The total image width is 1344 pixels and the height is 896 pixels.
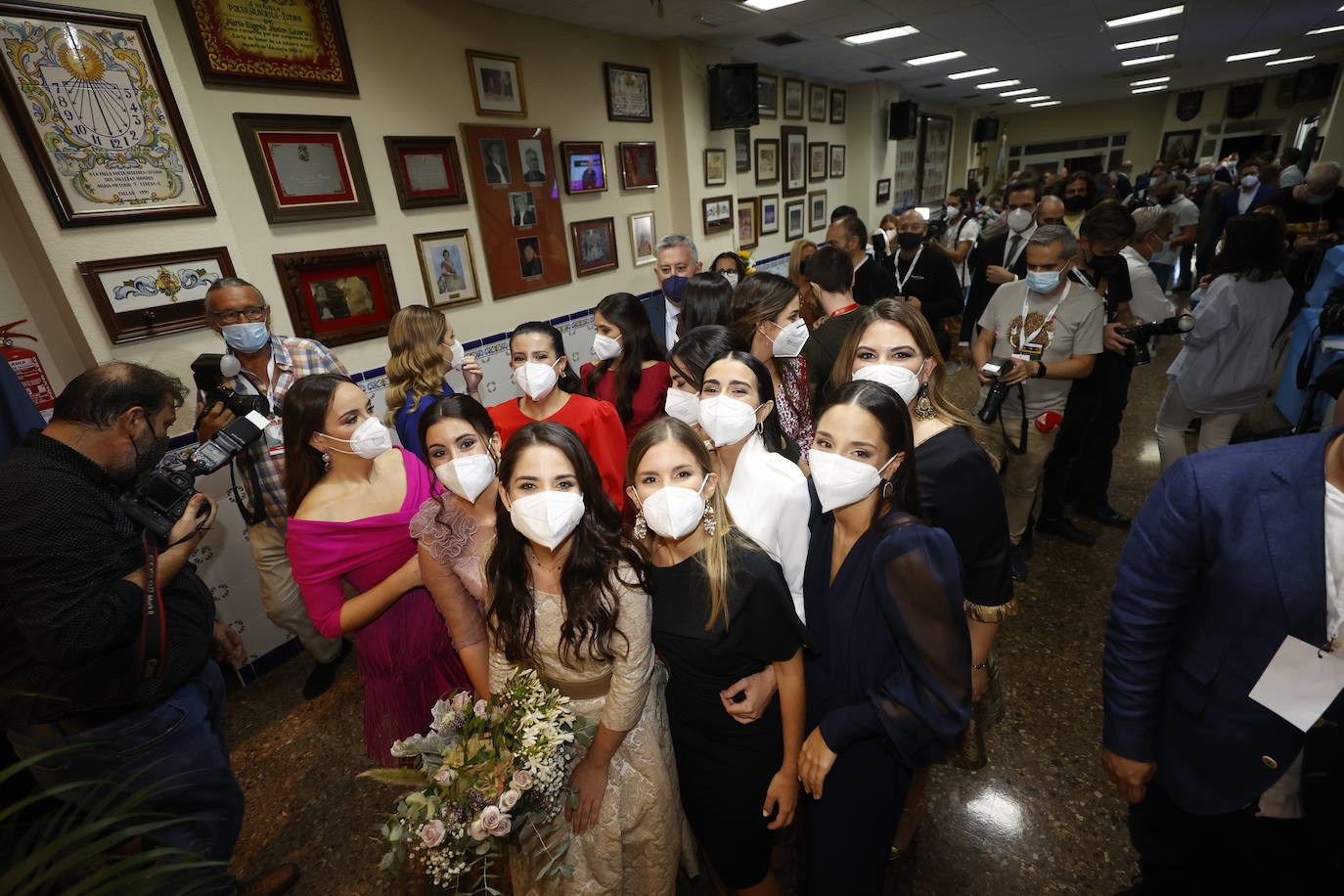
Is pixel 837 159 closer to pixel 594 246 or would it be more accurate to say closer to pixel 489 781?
pixel 594 246

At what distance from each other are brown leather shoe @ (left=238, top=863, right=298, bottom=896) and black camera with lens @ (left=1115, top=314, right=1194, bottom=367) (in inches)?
172

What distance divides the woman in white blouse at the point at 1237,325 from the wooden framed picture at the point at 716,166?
13.5ft

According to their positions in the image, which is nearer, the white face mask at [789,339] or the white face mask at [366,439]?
the white face mask at [366,439]

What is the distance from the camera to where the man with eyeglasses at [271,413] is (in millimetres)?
2498

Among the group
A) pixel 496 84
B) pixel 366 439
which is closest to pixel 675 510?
pixel 366 439

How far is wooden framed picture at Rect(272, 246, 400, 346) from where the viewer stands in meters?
2.99

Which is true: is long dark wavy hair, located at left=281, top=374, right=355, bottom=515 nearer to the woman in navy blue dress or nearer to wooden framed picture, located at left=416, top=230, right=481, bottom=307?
the woman in navy blue dress

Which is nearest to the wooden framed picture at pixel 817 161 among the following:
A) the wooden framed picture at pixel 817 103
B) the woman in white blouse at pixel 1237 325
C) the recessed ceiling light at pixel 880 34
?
the wooden framed picture at pixel 817 103

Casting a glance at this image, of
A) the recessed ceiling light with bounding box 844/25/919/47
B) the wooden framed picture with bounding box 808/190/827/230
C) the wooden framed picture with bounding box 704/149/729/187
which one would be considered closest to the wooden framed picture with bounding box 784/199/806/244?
the wooden framed picture with bounding box 808/190/827/230

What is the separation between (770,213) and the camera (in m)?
7.14

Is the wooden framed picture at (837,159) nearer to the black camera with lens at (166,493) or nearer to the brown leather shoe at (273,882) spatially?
the black camera with lens at (166,493)

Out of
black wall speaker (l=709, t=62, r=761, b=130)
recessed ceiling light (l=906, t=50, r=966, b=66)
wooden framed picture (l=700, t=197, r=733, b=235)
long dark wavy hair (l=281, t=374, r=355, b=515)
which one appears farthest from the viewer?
recessed ceiling light (l=906, t=50, r=966, b=66)

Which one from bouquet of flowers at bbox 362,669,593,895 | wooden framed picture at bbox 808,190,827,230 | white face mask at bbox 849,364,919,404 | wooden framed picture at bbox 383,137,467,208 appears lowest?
bouquet of flowers at bbox 362,669,593,895

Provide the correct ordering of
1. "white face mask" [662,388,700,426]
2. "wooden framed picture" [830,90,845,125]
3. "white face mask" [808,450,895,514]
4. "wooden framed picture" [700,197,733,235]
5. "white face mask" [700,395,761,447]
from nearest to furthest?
1. "white face mask" [808,450,895,514]
2. "white face mask" [700,395,761,447]
3. "white face mask" [662,388,700,426]
4. "wooden framed picture" [700,197,733,235]
5. "wooden framed picture" [830,90,845,125]
